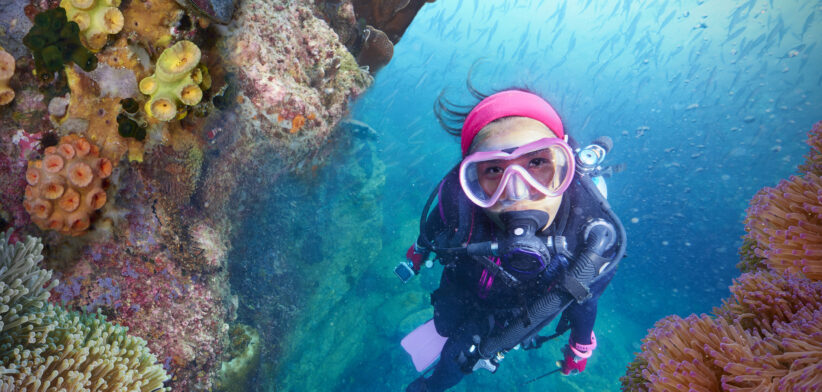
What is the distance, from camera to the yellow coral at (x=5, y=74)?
182cm

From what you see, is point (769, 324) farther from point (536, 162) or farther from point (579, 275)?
point (536, 162)

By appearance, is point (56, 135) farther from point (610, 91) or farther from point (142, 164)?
point (610, 91)

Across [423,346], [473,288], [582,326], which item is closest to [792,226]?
[582,326]

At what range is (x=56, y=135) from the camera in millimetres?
2098

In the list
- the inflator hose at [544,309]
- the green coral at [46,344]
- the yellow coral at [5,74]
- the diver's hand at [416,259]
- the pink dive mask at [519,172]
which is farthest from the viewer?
the diver's hand at [416,259]

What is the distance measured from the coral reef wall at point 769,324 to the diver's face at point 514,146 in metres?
1.07

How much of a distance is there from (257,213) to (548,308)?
3.71m

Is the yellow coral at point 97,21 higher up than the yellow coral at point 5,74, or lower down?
higher up

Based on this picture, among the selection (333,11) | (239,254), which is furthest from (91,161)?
(333,11)

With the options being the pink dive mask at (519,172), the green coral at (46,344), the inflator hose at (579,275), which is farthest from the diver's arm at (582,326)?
the green coral at (46,344)

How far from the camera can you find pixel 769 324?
63.8 inches

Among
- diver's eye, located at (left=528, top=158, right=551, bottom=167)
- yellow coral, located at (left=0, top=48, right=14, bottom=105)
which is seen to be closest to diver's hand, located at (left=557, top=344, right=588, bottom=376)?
diver's eye, located at (left=528, top=158, right=551, bottom=167)

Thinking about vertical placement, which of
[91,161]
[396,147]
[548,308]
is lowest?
[396,147]

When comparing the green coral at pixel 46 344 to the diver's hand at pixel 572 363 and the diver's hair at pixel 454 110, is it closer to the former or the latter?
the diver's hair at pixel 454 110
